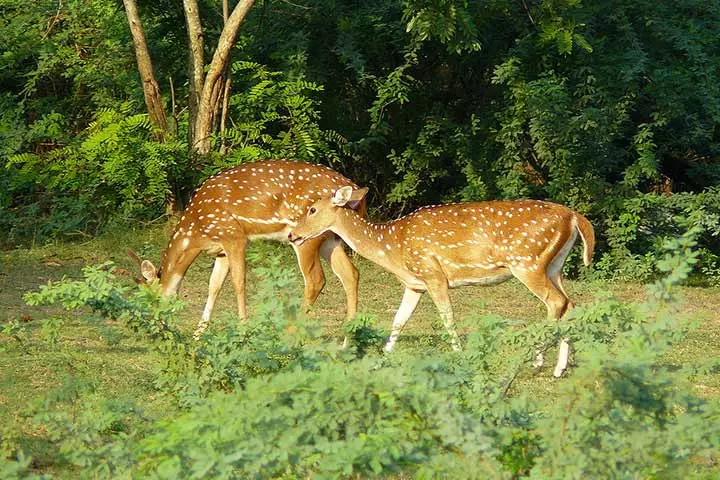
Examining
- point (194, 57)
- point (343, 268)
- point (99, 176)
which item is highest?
point (194, 57)

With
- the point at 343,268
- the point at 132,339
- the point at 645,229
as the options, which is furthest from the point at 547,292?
the point at 645,229

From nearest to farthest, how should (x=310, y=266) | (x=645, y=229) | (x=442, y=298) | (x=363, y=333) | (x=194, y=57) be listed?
(x=363, y=333) → (x=442, y=298) → (x=310, y=266) → (x=194, y=57) → (x=645, y=229)

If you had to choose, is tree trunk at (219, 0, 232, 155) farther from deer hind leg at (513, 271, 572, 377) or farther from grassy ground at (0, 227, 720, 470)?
deer hind leg at (513, 271, 572, 377)

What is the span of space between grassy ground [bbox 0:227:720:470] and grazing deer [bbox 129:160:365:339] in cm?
43

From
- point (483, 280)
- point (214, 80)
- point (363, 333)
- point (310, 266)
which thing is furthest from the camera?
point (214, 80)

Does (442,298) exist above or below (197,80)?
below

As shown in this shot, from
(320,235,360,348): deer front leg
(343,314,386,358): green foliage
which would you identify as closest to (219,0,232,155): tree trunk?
(320,235,360,348): deer front leg

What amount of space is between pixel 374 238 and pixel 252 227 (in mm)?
1216

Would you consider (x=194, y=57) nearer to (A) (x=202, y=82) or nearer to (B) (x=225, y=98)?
(A) (x=202, y=82)

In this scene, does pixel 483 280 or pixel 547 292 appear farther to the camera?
pixel 483 280

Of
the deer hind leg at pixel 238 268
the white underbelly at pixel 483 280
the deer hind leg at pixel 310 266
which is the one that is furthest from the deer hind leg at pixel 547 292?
the deer hind leg at pixel 238 268

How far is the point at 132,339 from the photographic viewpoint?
10445 mm

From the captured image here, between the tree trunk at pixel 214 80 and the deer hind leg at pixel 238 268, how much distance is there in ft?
12.7

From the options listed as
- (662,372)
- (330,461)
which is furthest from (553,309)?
(330,461)
